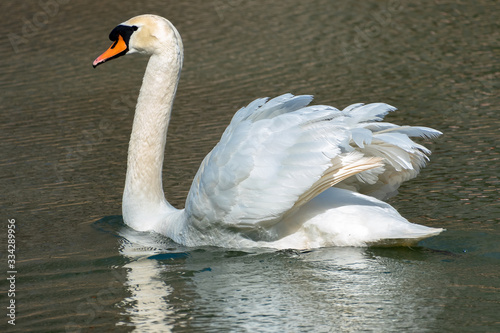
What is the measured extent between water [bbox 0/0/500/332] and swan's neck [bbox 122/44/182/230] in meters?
0.20

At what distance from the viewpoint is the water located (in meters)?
4.55

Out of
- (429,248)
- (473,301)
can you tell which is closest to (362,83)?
(429,248)

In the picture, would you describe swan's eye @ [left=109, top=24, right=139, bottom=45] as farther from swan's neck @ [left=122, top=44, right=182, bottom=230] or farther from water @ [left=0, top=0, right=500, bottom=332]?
water @ [left=0, top=0, right=500, bottom=332]

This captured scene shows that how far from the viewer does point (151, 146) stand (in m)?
6.38

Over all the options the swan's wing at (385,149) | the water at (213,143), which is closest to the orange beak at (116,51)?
the water at (213,143)

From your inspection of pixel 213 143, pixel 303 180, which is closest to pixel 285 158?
pixel 303 180

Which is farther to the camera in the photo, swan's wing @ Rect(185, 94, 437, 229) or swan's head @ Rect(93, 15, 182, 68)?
swan's head @ Rect(93, 15, 182, 68)

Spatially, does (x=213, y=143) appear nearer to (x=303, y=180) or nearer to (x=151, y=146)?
(x=151, y=146)

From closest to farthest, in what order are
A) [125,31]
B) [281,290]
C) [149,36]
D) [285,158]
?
1. [281,290]
2. [285,158]
3. [149,36]
4. [125,31]

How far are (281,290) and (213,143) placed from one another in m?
3.62

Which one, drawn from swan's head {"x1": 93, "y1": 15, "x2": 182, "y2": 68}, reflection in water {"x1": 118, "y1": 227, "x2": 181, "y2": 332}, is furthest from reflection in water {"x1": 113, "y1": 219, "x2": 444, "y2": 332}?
swan's head {"x1": 93, "y1": 15, "x2": 182, "y2": 68}

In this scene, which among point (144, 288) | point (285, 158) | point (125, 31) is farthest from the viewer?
point (125, 31)

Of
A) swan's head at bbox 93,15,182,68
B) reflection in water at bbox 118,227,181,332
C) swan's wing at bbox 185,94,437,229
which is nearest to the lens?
reflection in water at bbox 118,227,181,332

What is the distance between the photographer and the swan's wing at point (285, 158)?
5043mm
